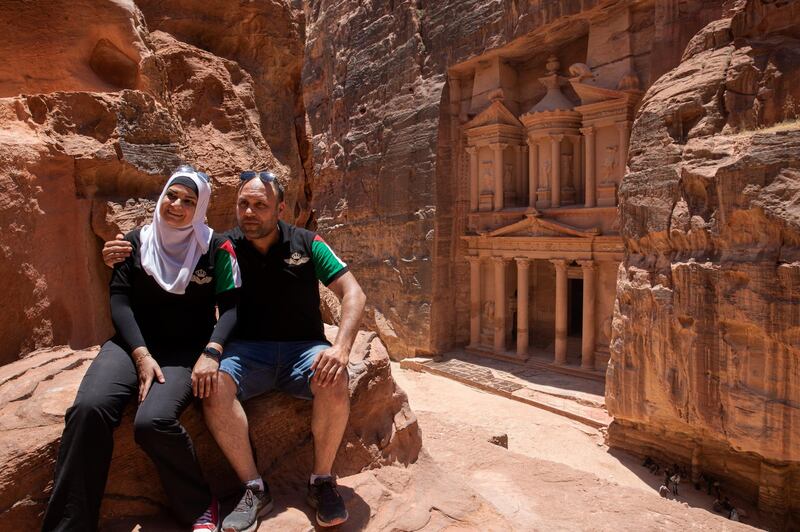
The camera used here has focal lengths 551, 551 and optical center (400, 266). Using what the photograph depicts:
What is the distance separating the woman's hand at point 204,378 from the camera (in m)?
2.81

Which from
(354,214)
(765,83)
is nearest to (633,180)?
(765,83)

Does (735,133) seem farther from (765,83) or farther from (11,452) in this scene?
(11,452)

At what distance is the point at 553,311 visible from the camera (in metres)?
18.9

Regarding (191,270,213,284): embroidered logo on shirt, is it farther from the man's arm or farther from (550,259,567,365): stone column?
(550,259,567,365): stone column

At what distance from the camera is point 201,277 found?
3102mm

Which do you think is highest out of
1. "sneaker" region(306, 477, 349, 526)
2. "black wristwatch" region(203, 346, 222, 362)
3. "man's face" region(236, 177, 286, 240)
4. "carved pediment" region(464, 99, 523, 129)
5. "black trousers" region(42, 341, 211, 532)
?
"carved pediment" region(464, 99, 523, 129)

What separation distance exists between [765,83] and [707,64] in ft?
3.70

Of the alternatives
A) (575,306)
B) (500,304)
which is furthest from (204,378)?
(575,306)

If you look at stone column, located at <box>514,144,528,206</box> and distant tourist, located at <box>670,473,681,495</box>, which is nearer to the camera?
distant tourist, located at <box>670,473,681,495</box>

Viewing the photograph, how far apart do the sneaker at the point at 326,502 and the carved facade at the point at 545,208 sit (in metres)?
13.6

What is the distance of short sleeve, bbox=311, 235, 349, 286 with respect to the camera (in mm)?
3361

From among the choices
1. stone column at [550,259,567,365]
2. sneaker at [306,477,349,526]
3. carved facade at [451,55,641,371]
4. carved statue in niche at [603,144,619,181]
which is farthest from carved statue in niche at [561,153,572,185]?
sneaker at [306,477,349,526]

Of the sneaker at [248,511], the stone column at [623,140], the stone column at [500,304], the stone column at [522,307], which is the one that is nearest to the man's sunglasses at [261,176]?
the sneaker at [248,511]

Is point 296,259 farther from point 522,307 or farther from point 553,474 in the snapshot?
point 522,307
